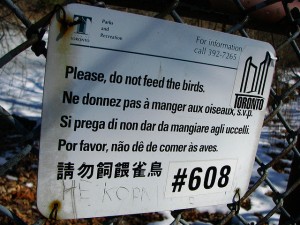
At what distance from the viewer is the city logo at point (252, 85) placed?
108cm

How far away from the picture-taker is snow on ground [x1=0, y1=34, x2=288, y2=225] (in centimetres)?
372

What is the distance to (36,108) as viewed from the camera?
671 centimetres

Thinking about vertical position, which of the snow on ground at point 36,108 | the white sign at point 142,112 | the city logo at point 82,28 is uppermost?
the city logo at point 82,28

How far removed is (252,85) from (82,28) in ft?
1.91

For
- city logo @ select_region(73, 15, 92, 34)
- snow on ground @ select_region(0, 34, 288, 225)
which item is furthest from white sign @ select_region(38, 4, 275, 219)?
snow on ground @ select_region(0, 34, 288, 225)

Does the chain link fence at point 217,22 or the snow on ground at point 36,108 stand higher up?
the chain link fence at point 217,22

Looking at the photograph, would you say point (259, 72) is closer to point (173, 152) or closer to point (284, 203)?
point (173, 152)

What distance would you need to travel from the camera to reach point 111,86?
0.87 metres

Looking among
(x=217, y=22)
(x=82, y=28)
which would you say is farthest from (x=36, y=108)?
(x=82, y=28)

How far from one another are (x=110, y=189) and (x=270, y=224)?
274 cm

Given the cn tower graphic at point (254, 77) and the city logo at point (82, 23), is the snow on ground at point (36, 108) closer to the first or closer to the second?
the cn tower graphic at point (254, 77)

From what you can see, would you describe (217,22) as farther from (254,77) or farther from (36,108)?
(36,108)

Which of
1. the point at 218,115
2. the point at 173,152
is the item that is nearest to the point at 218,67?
the point at 218,115

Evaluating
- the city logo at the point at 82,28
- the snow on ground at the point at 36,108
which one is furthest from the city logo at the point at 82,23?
the snow on ground at the point at 36,108
